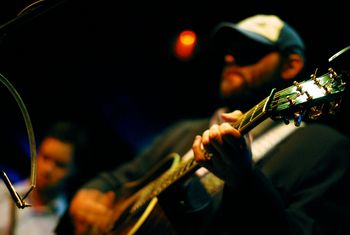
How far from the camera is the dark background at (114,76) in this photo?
11.1 ft

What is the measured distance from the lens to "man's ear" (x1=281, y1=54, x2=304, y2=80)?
2.19 metres

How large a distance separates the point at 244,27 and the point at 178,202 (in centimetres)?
128

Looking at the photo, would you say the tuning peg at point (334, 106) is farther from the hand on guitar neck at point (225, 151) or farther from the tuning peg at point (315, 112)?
the hand on guitar neck at point (225, 151)

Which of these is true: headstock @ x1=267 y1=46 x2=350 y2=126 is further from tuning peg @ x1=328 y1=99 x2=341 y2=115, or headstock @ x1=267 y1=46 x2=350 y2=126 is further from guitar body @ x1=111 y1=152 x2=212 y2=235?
guitar body @ x1=111 y1=152 x2=212 y2=235

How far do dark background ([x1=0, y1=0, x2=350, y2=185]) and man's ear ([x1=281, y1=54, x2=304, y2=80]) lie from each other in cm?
87

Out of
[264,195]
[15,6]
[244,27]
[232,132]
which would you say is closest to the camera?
[232,132]

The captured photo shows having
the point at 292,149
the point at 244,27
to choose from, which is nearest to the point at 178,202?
the point at 292,149

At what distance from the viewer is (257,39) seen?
2.15 metres

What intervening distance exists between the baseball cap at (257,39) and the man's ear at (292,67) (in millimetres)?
40

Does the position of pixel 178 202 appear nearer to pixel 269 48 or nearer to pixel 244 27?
pixel 269 48

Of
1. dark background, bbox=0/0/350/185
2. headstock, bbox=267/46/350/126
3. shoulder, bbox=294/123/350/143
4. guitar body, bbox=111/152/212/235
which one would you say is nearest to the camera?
headstock, bbox=267/46/350/126

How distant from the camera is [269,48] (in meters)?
2.18

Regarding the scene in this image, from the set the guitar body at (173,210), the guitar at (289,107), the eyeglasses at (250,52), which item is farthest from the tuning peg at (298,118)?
the eyeglasses at (250,52)

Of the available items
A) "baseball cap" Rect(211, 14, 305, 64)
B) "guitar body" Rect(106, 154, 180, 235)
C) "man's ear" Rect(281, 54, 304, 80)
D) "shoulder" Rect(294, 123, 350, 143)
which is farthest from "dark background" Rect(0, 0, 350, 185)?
"guitar body" Rect(106, 154, 180, 235)
